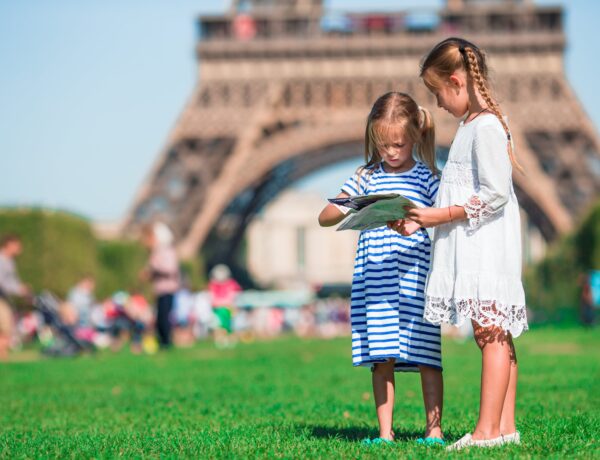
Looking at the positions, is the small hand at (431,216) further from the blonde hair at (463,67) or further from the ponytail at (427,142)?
the ponytail at (427,142)

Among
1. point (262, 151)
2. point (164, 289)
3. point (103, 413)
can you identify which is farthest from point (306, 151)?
point (103, 413)

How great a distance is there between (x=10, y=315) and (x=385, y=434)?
365 inches

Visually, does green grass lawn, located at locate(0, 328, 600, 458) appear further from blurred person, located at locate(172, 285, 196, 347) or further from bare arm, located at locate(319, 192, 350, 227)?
blurred person, located at locate(172, 285, 196, 347)

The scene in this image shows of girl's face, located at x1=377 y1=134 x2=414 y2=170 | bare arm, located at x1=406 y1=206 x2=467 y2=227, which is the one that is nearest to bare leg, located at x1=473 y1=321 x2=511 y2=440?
bare arm, located at x1=406 y1=206 x2=467 y2=227

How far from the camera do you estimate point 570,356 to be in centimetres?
1245

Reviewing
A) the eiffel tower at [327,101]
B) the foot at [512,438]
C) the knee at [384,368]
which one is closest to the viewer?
the foot at [512,438]

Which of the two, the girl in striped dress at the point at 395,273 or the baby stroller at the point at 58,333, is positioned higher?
the girl in striped dress at the point at 395,273

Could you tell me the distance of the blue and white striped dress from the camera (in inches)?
187

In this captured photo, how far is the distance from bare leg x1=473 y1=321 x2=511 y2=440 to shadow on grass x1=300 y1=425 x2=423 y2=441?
21.3 inches

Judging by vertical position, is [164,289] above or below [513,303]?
below

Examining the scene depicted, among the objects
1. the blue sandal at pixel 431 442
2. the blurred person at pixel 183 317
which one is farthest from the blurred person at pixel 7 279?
the blurred person at pixel 183 317

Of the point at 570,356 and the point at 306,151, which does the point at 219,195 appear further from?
the point at 570,356

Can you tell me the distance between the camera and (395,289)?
4.76m

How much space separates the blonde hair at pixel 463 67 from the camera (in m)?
4.50
